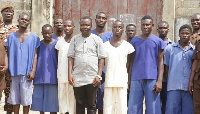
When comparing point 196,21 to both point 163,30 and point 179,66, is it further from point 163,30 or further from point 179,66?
point 179,66

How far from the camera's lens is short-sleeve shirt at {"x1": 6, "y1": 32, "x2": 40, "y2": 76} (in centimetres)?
562

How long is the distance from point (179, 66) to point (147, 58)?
456 mm

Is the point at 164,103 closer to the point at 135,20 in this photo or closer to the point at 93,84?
the point at 93,84

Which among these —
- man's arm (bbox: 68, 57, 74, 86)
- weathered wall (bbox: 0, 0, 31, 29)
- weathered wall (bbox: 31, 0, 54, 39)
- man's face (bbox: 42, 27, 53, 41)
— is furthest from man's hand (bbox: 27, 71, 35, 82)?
weathered wall (bbox: 0, 0, 31, 29)

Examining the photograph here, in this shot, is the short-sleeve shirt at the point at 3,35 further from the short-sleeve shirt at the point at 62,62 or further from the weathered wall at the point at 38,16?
the weathered wall at the point at 38,16

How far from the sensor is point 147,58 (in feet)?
17.6

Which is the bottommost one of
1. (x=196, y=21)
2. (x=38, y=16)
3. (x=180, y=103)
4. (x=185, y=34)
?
(x=180, y=103)

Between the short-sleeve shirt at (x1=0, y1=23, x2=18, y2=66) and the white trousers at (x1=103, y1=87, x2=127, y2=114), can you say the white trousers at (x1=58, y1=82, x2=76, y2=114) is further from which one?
the short-sleeve shirt at (x1=0, y1=23, x2=18, y2=66)

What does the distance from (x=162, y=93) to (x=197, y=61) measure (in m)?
0.82

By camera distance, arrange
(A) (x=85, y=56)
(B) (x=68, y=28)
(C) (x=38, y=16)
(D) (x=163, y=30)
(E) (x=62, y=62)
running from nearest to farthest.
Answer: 1. (A) (x=85, y=56)
2. (E) (x=62, y=62)
3. (B) (x=68, y=28)
4. (D) (x=163, y=30)
5. (C) (x=38, y=16)

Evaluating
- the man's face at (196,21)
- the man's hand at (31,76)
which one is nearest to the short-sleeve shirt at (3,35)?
the man's hand at (31,76)

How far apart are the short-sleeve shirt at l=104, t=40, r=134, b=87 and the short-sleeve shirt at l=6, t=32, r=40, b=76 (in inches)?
45.3

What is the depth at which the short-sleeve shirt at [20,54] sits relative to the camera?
18.5ft

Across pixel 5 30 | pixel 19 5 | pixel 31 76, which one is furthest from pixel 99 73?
pixel 19 5
